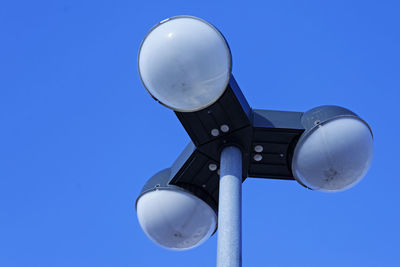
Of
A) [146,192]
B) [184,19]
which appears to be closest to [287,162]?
[146,192]

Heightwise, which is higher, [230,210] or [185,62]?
[185,62]

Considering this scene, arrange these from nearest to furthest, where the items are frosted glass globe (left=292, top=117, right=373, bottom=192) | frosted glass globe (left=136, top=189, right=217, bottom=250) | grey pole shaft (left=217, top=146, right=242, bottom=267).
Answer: grey pole shaft (left=217, top=146, right=242, bottom=267)
frosted glass globe (left=292, top=117, right=373, bottom=192)
frosted glass globe (left=136, top=189, right=217, bottom=250)

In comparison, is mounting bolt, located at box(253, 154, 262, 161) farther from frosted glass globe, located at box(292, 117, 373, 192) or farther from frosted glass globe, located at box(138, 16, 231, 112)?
frosted glass globe, located at box(138, 16, 231, 112)

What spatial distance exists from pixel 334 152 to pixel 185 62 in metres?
1.87

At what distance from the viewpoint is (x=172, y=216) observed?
6605 mm

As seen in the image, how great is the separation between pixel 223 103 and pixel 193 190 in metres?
1.15

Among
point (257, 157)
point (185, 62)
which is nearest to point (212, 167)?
point (257, 157)

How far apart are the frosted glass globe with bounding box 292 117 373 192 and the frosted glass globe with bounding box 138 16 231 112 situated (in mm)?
1218

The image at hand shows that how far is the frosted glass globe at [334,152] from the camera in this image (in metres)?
6.26

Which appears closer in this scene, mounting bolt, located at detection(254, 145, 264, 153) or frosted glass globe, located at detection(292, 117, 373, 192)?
frosted glass globe, located at detection(292, 117, 373, 192)

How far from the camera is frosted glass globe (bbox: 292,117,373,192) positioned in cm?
626

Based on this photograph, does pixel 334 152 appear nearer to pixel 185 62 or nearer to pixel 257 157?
pixel 257 157

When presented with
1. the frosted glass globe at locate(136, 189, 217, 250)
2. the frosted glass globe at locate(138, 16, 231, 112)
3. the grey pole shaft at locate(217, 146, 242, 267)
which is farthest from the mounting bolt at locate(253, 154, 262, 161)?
the frosted glass globe at locate(138, 16, 231, 112)

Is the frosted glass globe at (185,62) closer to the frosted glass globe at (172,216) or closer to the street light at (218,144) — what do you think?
the street light at (218,144)
